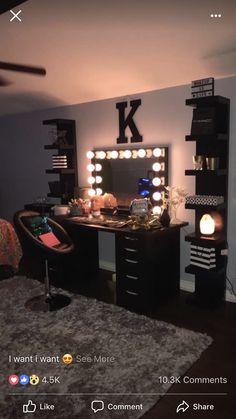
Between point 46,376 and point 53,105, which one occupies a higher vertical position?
point 53,105

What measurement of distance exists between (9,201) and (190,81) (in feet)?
14.3

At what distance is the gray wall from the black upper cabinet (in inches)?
3.7

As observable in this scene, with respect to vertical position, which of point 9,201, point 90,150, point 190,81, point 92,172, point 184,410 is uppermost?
point 190,81

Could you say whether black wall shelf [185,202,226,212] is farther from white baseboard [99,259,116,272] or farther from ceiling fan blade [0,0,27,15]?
ceiling fan blade [0,0,27,15]

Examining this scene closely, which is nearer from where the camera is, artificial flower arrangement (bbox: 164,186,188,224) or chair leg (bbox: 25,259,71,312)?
chair leg (bbox: 25,259,71,312)

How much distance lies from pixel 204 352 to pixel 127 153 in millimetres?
2591

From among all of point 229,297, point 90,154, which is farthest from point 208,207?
point 90,154

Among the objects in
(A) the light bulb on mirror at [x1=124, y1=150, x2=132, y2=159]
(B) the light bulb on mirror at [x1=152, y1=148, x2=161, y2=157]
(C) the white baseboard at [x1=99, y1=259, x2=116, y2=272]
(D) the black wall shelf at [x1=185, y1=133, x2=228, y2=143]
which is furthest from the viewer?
(C) the white baseboard at [x1=99, y1=259, x2=116, y2=272]

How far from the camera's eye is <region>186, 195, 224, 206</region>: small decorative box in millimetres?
3512

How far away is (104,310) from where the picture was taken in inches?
141

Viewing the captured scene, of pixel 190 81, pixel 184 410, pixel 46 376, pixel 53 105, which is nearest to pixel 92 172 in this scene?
pixel 53 105

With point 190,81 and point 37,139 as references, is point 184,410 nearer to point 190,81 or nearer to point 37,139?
point 190,81

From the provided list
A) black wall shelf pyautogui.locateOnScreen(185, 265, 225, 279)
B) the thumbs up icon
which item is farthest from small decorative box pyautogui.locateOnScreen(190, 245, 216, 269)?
the thumbs up icon

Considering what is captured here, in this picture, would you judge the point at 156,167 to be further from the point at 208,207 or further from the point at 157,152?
the point at 208,207
